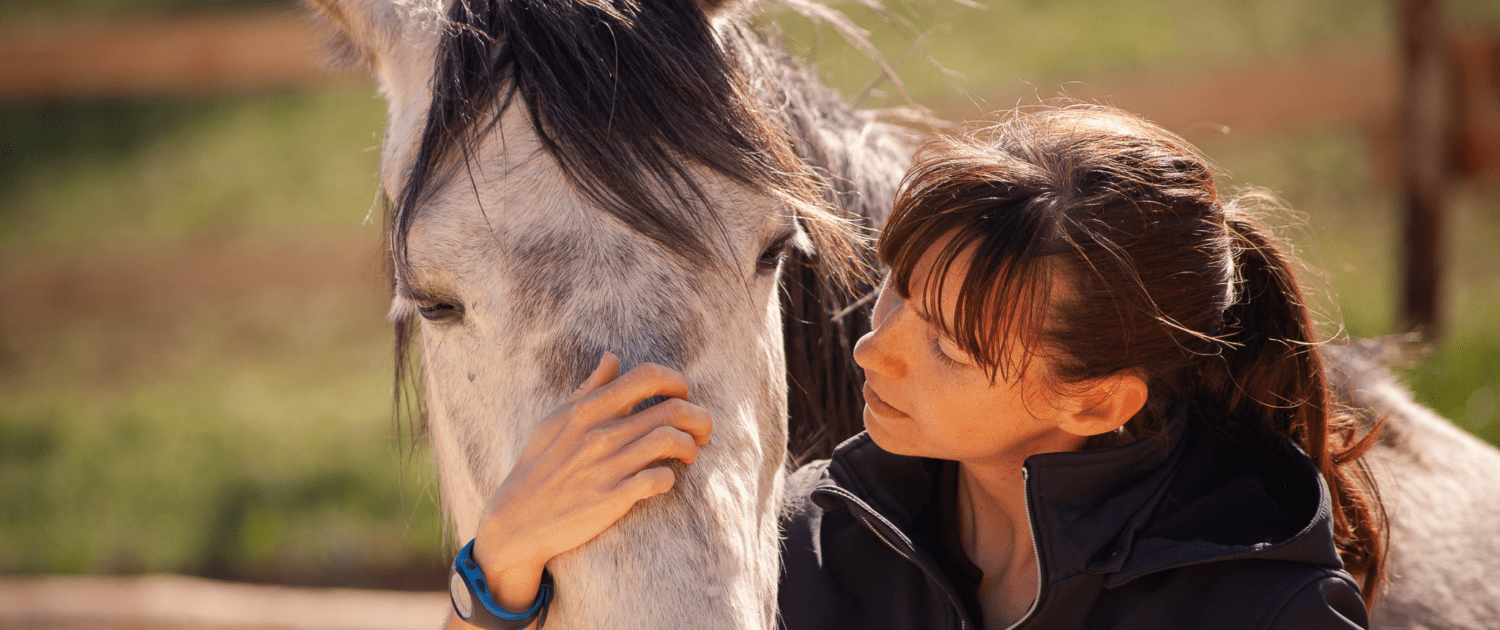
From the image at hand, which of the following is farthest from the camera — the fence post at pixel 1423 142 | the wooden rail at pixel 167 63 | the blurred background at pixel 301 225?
the wooden rail at pixel 167 63

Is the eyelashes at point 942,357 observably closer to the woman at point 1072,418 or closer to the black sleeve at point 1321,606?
the woman at point 1072,418

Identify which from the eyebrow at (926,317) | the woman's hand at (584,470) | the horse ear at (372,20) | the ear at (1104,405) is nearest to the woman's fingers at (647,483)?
the woman's hand at (584,470)

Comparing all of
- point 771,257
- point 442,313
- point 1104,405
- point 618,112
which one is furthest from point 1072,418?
point 442,313

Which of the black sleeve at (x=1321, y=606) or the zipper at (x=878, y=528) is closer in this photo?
the black sleeve at (x=1321, y=606)

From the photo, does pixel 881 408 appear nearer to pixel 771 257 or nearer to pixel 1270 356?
pixel 771 257

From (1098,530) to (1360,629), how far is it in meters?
0.28

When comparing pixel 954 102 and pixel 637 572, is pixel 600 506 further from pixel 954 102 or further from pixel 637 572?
pixel 954 102

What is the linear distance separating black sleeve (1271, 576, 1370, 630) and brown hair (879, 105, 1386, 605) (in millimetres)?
253

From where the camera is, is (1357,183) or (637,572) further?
(1357,183)

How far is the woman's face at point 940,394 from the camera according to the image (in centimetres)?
128

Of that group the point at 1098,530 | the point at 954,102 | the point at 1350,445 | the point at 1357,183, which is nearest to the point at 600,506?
the point at 1098,530

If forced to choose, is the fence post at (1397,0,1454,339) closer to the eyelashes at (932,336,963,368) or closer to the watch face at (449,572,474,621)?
the eyelashes at (932,336,963,368)

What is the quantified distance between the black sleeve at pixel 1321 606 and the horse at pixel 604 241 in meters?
0.58

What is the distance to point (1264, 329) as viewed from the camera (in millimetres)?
1351
